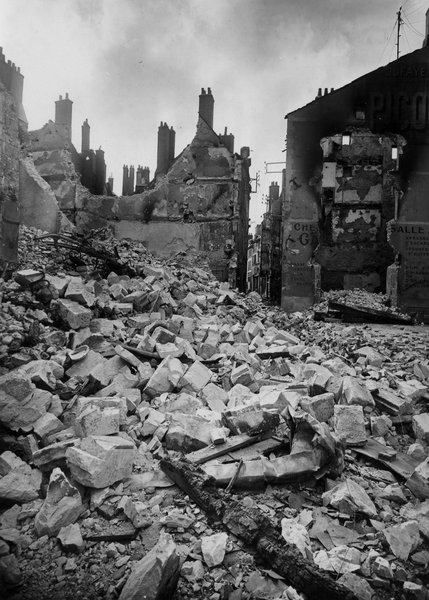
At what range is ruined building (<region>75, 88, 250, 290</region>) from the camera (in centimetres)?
1588

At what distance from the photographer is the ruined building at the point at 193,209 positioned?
15.9 meters

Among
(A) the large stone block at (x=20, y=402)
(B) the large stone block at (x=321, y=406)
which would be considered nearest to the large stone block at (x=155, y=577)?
(A) the large stone block at (x=20, y=402)

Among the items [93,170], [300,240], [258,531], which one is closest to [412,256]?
[300,240]

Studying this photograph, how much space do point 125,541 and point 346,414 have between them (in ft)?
7.39

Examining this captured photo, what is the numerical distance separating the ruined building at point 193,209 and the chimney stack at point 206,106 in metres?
0.80

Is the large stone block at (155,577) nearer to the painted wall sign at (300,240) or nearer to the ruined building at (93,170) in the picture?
the painted wall sign at (300,240)

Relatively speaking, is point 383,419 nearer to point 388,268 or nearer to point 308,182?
point 388,268

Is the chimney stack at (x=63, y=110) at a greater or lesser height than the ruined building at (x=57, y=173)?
greater

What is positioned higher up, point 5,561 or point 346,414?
point 346,414

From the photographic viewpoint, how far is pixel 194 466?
2.96 metres

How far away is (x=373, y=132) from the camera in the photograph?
13367mm

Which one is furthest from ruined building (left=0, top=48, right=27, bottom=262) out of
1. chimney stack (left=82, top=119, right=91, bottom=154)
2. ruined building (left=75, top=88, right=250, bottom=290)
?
chimney stack (left=82, top=119, right=91, bottom=154)

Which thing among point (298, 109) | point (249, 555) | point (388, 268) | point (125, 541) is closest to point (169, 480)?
point (125, 541)

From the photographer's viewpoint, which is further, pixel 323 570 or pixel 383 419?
pixel 383 419
